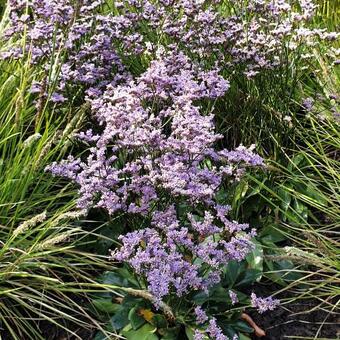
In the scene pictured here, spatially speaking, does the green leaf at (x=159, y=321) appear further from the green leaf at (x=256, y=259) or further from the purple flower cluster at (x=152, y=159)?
the green leaf at (x=256, y=259)

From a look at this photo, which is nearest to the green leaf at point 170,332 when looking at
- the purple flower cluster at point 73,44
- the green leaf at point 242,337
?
the green leaf at point 242,337

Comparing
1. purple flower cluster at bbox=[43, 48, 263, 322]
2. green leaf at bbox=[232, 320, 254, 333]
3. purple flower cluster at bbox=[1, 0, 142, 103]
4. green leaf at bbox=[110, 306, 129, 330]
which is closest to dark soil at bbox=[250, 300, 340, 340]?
green leaf at bbox=[232, 320, 254, 333]

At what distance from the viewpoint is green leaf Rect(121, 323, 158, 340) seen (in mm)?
2826

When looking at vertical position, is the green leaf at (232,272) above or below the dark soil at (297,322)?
above

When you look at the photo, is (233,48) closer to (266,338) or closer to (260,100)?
(260,100)

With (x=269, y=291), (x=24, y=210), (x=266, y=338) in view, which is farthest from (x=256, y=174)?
(x=24, y=210)

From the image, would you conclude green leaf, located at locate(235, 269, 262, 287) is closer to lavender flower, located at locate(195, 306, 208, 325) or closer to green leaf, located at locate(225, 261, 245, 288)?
green leaf, located at locate(225, 261, 245, 288)

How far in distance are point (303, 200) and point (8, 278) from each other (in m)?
1.65

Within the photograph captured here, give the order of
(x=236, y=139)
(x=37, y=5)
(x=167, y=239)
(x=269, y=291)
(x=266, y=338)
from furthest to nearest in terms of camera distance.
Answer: (x=236, y=139), (x=37, y=5), (x=269, y=291), (x=266, y=338), (x=167, y=239)

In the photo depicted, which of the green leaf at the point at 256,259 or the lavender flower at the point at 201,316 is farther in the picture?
the green leaf at the point at 256,259

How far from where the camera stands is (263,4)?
159 inches

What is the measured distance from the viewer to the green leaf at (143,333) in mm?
2826

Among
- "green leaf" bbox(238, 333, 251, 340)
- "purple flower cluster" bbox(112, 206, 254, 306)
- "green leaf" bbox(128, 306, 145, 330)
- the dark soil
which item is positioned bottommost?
the dark soil

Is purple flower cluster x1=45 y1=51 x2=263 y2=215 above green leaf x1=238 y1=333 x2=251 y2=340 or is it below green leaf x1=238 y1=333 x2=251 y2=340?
above
